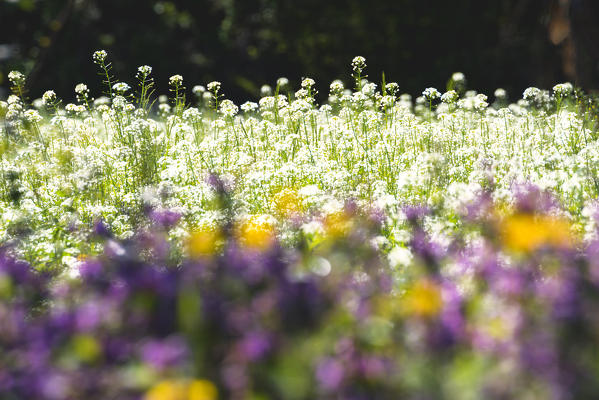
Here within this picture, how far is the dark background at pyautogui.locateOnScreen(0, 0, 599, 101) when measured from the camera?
13.7 meters

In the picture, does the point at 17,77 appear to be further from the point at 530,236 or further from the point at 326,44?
the point at 326,44

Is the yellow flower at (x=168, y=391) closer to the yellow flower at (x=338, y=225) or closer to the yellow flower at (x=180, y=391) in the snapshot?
the yellow flower at (x=180, y=391)

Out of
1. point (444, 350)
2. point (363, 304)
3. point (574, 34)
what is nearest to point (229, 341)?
point (363, 304)

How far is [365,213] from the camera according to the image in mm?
3779

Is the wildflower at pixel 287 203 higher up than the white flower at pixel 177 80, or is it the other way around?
the white flower at pixel 177 80

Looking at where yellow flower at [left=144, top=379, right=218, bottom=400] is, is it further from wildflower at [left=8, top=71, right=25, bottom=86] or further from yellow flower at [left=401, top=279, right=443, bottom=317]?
wildflower at [left=8, top=71, right=25, bottom=86]

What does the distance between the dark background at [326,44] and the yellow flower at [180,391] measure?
11.1 meters

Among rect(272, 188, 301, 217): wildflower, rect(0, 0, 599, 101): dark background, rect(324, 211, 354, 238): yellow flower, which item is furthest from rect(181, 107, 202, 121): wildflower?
rect(0, 0, 599, 101): dark background

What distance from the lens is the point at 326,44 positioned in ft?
45.4

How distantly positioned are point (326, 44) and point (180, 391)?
1282 cm

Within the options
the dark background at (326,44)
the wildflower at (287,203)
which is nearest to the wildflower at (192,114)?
the wildflower at (287,203)

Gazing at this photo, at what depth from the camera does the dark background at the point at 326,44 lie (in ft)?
44.9

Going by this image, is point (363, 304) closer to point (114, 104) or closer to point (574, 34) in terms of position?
point (114, 104)

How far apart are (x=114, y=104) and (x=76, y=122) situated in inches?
57.8
